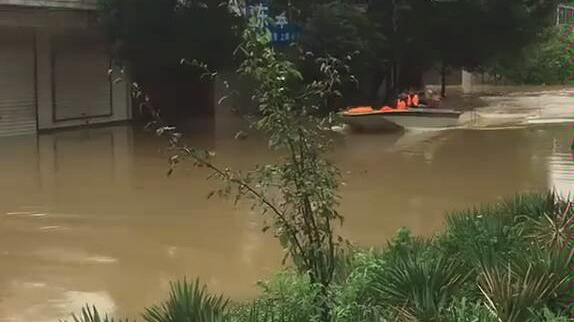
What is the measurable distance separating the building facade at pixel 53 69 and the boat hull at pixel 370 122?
6.25 m

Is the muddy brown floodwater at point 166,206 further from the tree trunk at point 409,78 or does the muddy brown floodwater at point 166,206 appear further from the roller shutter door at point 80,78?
the tree trunk at point 409,78

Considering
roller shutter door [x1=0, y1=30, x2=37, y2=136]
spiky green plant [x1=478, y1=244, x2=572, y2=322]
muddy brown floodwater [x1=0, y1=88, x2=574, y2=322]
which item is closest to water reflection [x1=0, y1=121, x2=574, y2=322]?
muddy brown floodwater [x1=0, y1=88, x2=574, y2=322]

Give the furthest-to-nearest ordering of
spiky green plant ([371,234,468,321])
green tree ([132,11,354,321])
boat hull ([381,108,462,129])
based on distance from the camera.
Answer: boat hull ([381,108,462,129]) < green tree ([132,11,354,321]) < spiky green plant ([371,234,468,321])

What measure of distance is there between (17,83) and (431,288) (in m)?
19.0

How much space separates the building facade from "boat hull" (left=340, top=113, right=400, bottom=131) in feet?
20.5

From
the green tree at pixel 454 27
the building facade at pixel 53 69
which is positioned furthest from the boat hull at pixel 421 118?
the building facade at pixel 53 69

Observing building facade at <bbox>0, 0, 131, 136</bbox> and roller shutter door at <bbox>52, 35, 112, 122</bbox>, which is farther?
roller shutter door at <bbox>52, 35, 112, 122</bbox>

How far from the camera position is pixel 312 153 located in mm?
4730

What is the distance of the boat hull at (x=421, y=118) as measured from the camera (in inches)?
853

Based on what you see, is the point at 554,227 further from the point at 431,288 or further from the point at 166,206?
the point at 166,206

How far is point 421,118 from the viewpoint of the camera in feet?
71.7

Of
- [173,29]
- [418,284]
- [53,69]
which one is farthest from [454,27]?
[418,284]

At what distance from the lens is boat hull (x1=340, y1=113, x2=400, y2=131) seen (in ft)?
69.9

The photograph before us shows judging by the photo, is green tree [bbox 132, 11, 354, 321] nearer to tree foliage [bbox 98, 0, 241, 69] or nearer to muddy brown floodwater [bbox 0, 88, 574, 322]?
muddy brown floodwater [bbox 0, 88, 574, 322]
